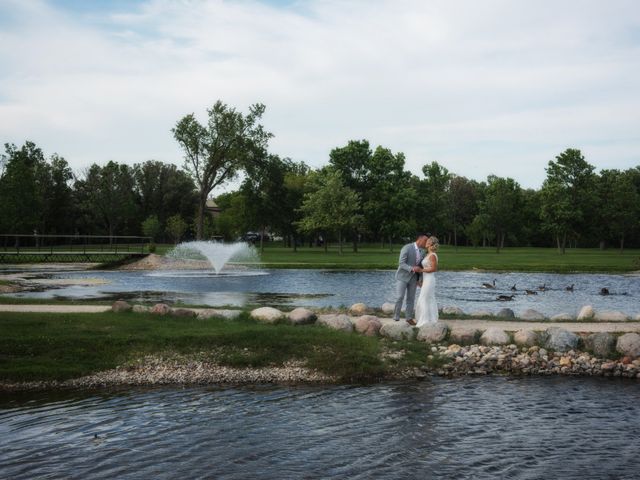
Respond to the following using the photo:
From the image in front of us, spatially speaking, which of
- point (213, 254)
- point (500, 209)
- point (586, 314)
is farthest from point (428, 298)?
point (500, 209)

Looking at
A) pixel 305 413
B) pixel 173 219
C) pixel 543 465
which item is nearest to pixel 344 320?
pixel 305 413

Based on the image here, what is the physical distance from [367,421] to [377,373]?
119 inches

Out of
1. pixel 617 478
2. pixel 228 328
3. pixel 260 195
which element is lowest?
pixel 617 478

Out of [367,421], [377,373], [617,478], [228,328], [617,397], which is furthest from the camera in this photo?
[228,328]

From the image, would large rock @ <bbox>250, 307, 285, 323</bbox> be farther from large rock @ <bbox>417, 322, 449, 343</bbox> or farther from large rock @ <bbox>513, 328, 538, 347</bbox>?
large rock @ <bbox>513, 328, 538, 347</bbox>

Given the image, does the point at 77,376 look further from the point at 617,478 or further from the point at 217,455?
the point at 617,478

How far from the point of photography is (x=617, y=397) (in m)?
12.6

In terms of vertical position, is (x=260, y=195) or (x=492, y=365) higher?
(x=260, y=195)

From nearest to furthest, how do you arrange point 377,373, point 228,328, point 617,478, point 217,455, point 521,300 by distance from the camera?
point 617,478
point 217,455
point 377,373
point 228,328
point 521,300

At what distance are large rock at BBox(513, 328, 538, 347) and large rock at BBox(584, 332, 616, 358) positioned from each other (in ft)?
4.02

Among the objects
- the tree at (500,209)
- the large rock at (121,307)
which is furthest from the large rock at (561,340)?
the tree at (500,209)

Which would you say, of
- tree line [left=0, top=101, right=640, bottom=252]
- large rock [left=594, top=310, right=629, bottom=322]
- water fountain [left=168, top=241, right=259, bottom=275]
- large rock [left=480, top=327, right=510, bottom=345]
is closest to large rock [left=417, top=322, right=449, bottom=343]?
large rock [left=480, top=327, right=510, bottom=345]

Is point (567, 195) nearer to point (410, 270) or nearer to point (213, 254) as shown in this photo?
point (213, 254)

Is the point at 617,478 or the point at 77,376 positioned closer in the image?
the point at 617,478
